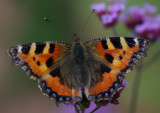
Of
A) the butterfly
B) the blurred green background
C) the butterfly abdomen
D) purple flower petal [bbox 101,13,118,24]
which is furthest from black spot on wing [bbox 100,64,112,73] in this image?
the blurred green background

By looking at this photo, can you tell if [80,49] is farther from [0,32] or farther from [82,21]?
[0,32]

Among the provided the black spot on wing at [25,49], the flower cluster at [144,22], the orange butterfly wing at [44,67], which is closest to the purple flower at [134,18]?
the flower cluster at [144,22]

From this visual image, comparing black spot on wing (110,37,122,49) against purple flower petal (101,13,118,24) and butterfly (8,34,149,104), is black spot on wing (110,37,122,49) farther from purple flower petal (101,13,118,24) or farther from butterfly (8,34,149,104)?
purple flower petal (101,13,118,24)

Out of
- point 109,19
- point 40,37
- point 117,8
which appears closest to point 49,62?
point 109,19

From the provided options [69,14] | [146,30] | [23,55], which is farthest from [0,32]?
[23,55]

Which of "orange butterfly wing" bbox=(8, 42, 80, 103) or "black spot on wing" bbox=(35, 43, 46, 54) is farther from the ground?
"black spot on wing" bbox=(35, 43, 46, 54)

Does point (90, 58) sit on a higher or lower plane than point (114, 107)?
higher

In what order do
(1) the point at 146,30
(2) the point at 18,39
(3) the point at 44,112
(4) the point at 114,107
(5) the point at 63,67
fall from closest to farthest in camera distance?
(5) the point at 63,67 < (1) the point at 146,30 < (4) the point at 114,107 < (3) the point at 44,112 < (2) the point at 18,39

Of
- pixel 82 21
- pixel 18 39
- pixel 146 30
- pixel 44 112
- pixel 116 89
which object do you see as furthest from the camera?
pixel 82 21
